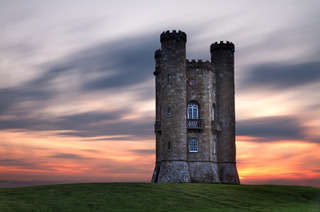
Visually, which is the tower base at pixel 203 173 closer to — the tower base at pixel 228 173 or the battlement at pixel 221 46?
the tower base at pixel 228 173

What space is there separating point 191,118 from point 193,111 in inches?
40.6

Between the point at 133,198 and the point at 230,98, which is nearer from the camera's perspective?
the point at 133,198

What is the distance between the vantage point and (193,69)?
5491 cm

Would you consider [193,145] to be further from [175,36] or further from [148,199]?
[148,199]

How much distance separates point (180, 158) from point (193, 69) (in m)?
12.6

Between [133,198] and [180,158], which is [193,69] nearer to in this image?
[180,158]

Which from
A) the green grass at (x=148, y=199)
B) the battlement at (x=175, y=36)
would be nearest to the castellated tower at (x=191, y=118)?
the battlement at (x=175, y=36)

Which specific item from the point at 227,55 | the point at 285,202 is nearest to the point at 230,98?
the point at 227,55

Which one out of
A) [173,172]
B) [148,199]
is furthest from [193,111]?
[148,199]

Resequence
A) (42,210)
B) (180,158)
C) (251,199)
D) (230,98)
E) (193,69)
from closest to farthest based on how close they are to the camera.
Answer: (42,210)
(251,199)
(180,158)
(193,69)
(230,98)

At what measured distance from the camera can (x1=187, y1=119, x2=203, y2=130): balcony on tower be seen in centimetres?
5337

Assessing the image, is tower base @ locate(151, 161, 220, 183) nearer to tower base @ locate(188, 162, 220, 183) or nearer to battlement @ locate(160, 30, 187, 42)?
tower base @ locate(188, 162, 220, 183)

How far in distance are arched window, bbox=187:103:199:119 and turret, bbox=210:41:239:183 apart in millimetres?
5136

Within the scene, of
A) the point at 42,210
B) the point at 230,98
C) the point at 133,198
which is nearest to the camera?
the point at 42,210
